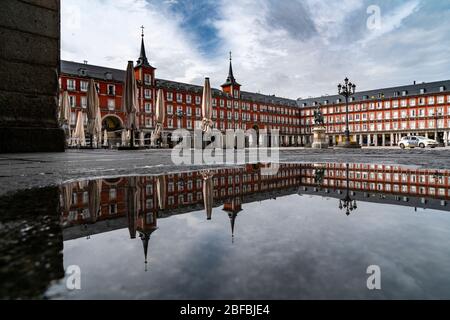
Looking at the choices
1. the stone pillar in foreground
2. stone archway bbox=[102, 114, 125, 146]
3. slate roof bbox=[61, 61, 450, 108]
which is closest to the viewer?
the stone pillar in foreground

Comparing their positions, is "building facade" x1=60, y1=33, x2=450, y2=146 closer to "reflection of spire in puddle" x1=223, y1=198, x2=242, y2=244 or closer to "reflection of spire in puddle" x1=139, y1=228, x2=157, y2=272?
"reflection of spire in puddle" x1=223, y1=198, x2=242, y2=244

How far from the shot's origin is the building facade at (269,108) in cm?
4133

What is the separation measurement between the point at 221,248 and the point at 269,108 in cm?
6888

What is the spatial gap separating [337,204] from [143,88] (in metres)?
47.1

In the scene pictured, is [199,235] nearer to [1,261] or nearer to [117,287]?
[117,287]

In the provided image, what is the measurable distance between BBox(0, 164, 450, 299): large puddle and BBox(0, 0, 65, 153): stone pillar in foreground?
5.76m


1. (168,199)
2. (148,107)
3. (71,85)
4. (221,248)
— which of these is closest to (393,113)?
(148,107)

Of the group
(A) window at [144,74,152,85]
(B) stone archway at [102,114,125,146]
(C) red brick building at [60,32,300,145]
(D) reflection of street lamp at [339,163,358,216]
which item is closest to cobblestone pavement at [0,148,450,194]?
(D) reflection of street lamp at [339,163,358,216]

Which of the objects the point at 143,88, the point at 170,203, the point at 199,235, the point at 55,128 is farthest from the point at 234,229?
the point at 143,88

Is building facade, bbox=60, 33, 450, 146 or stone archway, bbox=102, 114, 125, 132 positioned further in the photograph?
stone archway, bbox=102, 114, 125, 132

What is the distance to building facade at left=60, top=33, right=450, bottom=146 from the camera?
41328 millimetres

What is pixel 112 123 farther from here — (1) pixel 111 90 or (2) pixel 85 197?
(2) pixel 85 197

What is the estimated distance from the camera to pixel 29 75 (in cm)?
620

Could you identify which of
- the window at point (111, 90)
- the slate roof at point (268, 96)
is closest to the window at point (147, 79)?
the slate roof at point (268, 96)
